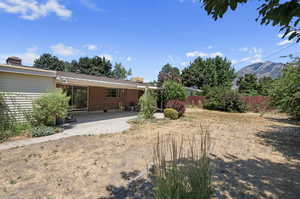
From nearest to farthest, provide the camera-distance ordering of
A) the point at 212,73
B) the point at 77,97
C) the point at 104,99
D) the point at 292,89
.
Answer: the point at 292,89, the point at 77,97, the point at 104,99, the point at 212,73

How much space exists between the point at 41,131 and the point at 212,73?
33505 mm

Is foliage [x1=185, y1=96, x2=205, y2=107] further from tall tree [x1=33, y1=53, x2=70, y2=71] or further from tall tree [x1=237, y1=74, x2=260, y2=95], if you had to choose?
tall tree [x1=33, y1=53, x2=70, y2=71]

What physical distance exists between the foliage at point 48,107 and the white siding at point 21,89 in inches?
17.5

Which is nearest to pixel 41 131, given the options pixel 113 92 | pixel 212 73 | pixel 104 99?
pixel 104 99

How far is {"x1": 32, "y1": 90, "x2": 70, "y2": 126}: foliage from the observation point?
651cm

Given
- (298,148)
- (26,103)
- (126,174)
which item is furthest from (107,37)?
(298,148)

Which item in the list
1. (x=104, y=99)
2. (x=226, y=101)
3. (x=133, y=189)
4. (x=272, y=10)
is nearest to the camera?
(x=272, y=10)

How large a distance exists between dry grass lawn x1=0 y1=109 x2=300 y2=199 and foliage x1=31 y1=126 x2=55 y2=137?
4.04 feet

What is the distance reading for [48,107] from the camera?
6484 mm

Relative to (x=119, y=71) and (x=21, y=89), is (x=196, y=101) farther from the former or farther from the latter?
(x=119, y=71)

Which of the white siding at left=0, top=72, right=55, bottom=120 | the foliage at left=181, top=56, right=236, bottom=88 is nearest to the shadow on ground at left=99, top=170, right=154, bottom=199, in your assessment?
the white siding at left=0, top=72, right=55, bottom=120

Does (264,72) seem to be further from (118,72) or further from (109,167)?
(109,167)

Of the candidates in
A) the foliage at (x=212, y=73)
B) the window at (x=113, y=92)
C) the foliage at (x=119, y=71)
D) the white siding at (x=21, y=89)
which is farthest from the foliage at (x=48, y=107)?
the foliage at (x=119, y=71)

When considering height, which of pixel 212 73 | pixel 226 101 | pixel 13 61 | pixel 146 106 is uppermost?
pixel 212 73
